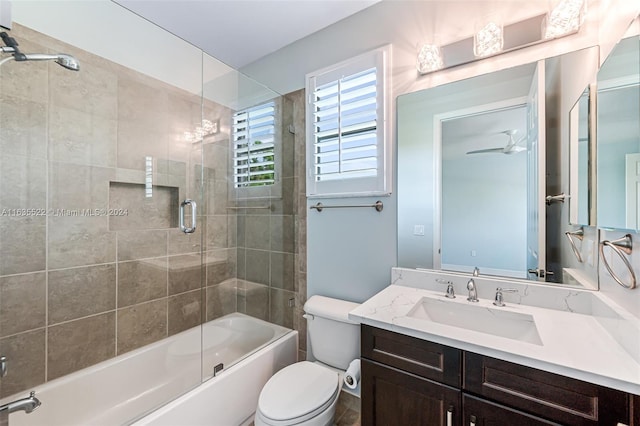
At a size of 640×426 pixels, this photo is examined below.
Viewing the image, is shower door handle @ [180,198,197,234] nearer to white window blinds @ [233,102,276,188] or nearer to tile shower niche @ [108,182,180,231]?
tile shower niche @ [108,182,180,231]

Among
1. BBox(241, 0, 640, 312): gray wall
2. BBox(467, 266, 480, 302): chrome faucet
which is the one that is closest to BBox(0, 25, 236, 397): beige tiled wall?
BBox(241, 0, 640, 312): gray wall

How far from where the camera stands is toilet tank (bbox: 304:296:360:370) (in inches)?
62.0

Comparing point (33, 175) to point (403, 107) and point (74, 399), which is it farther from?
point (403, 107)

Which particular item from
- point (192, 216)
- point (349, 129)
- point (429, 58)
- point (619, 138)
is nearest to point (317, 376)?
point (192, 216)

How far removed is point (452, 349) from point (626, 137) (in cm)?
84

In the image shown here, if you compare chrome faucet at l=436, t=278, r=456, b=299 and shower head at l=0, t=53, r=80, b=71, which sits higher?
shower head at l=0, t=53, r=80, b=71

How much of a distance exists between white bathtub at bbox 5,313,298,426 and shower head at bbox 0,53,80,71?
1630 millimetres

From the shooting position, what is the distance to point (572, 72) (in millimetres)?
1175

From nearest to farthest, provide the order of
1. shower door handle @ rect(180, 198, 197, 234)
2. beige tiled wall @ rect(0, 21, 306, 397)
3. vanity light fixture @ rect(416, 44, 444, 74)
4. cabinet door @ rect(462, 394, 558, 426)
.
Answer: cabinet door @ rect(462, 394, 558, 426)
beige tiled wall @ rect(0, 21, 306, 397)
vanity light fixture @ rect(416, 44, 444, 74)
shower door handle @ rect(180, 198, 197, 234)

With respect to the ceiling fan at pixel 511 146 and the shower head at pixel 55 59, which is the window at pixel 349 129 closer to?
the ceiling fan at pixel 511 146

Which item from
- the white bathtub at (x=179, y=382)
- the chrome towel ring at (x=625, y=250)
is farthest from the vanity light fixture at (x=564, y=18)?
the white bathtub at (x=179, y=382)

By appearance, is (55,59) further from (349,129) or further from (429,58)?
(429,58)

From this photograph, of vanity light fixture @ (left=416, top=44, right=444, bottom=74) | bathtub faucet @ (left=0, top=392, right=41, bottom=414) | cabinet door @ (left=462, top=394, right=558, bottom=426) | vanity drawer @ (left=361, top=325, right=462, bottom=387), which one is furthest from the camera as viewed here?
vanity light fixture @ (left=416, top=44, right=444, bottom=74)

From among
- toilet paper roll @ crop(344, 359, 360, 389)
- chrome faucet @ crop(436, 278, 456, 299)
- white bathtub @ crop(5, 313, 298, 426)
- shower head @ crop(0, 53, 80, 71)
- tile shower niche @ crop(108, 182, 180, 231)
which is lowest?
white bathtub @ crop(5, 313, 298, 426)
